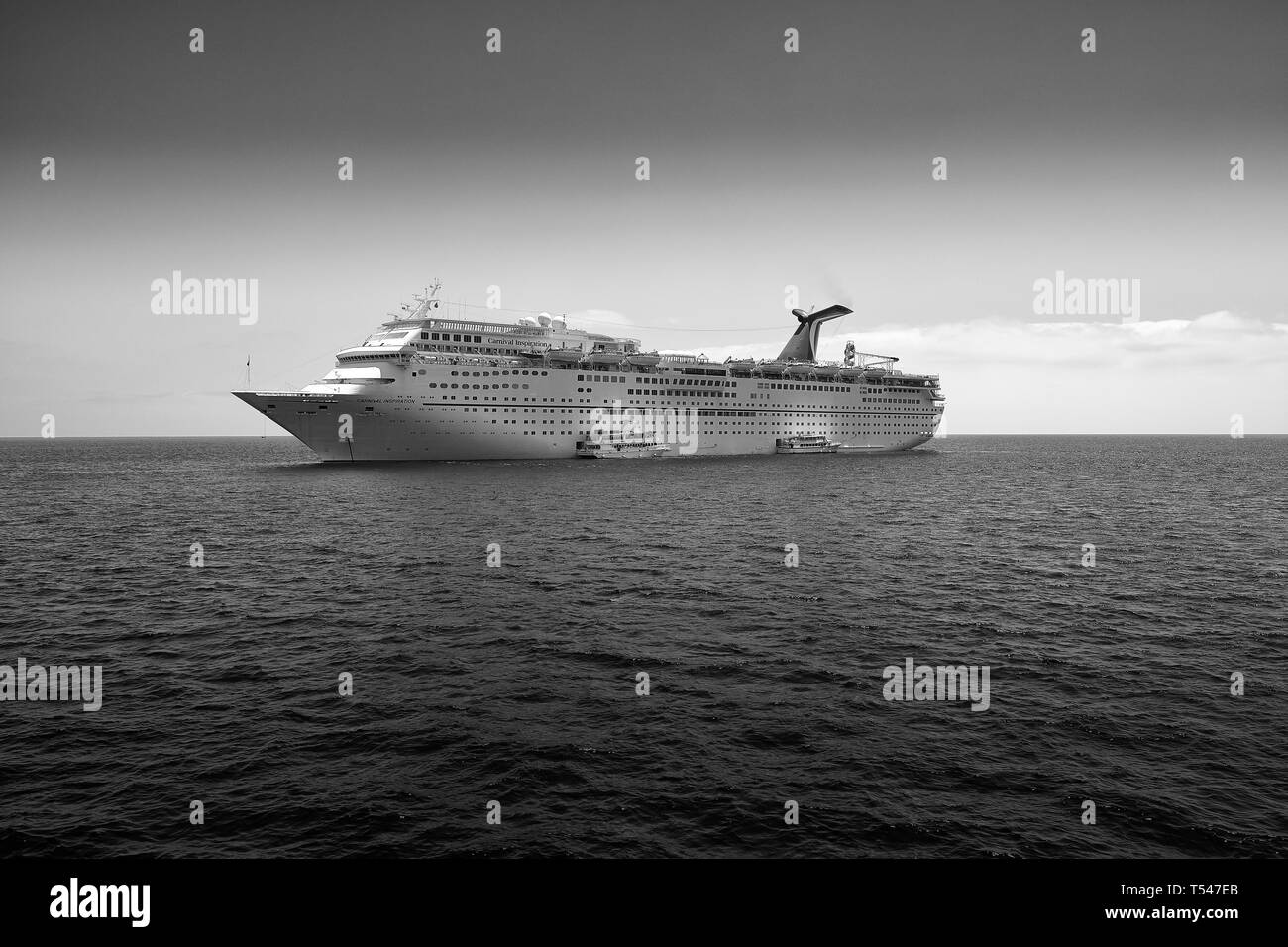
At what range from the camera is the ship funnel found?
130750 millimetres

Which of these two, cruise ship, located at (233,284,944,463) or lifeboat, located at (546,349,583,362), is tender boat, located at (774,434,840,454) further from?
lifeboat, located at (546,349,583,362)

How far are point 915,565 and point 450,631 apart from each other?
22507 millimetres

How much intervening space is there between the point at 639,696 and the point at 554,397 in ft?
248

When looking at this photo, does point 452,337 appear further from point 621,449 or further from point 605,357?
point 621,449

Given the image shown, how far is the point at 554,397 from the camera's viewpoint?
89.6 m

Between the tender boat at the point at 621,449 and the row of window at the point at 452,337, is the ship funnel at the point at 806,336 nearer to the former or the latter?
the tender boat at the point at 621,449

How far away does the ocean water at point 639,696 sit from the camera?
11500 millimetres

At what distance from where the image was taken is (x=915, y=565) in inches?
Answer: 1267

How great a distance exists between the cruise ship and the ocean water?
3757cm

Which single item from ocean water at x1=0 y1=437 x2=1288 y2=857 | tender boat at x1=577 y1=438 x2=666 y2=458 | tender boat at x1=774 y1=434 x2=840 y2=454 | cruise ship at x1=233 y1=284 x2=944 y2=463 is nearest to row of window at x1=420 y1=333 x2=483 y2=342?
cruise ship at x1=233 y1=284 x2=944 y2=463

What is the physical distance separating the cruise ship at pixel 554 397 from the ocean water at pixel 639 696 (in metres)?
37.6

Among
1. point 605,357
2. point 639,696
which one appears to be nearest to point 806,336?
point 605,357
